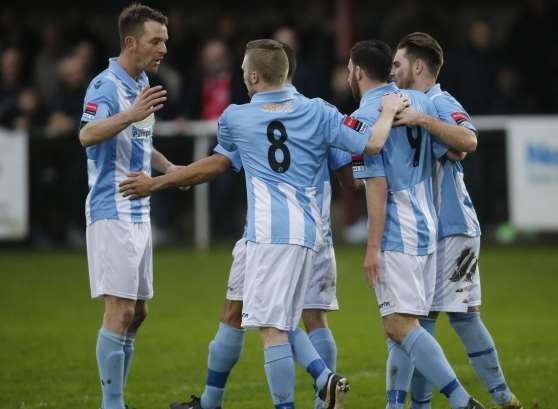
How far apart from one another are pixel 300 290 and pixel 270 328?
26 cm

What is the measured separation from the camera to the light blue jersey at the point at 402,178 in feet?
21.5

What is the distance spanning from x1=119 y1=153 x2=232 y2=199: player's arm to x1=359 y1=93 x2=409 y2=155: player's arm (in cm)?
87

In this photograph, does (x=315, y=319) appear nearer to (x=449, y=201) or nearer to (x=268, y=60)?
(x=449, y=201)

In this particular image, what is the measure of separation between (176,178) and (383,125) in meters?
1.21

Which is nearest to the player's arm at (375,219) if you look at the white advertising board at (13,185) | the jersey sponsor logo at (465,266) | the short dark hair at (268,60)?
the jersey sponsor logo at (465,266)

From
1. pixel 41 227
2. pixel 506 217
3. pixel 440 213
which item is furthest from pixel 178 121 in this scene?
pixel 440 213

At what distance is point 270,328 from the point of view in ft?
21.2

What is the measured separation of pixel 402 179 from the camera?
6.60 metres

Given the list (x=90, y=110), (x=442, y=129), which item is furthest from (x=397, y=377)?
(x=90, y=110)

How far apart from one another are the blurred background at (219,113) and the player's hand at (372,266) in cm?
753

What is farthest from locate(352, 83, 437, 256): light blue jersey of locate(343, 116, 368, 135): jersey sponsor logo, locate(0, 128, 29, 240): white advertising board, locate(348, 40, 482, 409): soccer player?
locate(0, 128, 29, 240): white advertising board

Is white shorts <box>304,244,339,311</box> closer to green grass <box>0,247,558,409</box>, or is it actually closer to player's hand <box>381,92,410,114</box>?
green grass <box>0,247,558,409</box>

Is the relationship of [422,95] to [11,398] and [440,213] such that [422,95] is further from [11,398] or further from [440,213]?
[11,398]

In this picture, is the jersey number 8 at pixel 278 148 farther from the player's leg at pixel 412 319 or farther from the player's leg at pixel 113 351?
the player's leg at pixel 113 351
